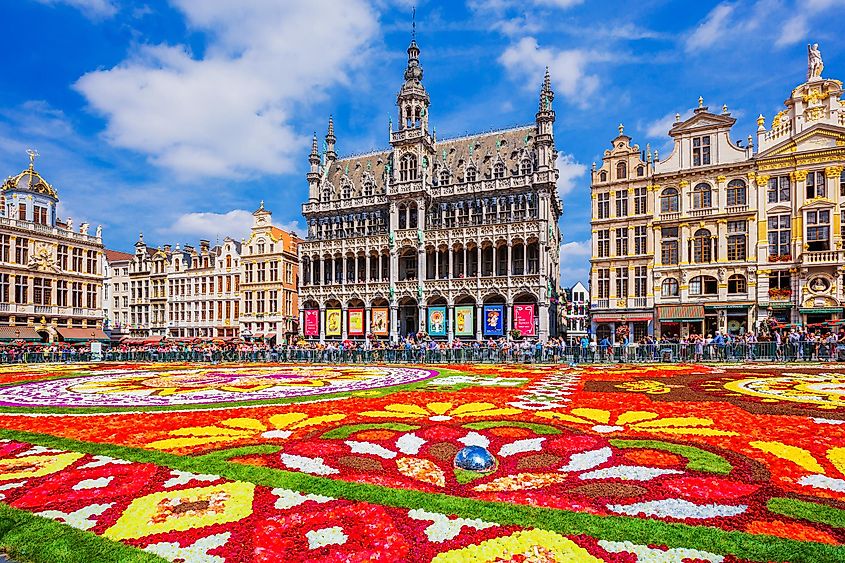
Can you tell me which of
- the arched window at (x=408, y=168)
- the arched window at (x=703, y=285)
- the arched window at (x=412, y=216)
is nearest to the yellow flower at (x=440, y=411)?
the arched window at (x=703, y=285)

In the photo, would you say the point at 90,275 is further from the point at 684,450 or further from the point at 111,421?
the point at 684,450

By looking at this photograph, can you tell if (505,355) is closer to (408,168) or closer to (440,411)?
(440,411)

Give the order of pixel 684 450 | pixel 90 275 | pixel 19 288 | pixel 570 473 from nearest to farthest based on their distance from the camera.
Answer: pixel 570 473
pixel 684 450
pixel 19 288
pixel 90 275

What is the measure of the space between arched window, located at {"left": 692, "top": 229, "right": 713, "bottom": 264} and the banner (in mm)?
19011

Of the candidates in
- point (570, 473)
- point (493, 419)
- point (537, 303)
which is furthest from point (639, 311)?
point (570, 473)

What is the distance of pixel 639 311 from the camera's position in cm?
3703

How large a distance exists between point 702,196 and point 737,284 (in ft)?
20.4

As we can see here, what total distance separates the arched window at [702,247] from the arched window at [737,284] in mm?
1779

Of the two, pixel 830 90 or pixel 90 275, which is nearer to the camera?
pixel 830 90

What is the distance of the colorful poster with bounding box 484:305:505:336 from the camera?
41750 millimetres

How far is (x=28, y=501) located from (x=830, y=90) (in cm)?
4220

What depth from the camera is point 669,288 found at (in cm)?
3625

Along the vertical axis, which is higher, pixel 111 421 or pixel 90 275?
pixel 90 275

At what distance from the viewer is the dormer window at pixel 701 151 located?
3559 centimetres
